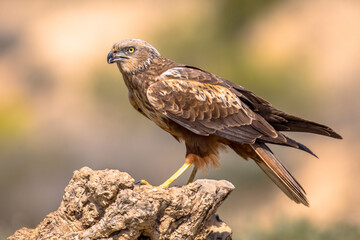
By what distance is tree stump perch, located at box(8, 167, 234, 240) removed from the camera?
528cm

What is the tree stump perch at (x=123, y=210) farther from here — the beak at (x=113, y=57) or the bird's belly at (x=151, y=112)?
the beak at (x=113, y=57)

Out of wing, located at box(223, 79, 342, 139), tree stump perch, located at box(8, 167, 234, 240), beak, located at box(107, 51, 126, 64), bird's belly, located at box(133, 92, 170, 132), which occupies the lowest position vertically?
tree stump perch, located at box(8, 167, 234, 240)

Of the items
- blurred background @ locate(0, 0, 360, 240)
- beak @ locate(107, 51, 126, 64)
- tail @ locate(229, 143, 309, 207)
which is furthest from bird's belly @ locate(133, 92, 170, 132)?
blurred background @ locate(0, 0, 360, 240)

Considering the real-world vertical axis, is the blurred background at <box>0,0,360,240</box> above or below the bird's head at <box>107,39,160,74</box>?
above

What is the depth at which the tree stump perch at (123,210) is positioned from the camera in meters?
5.28

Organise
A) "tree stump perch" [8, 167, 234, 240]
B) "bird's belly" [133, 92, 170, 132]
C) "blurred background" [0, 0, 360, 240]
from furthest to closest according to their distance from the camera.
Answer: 1. "blurred background" [0, 0, 360, 240]
2. "bird's belly" [133, 92, 170, 132]
3. "tree stump perch" [8, 167, 234, 240]

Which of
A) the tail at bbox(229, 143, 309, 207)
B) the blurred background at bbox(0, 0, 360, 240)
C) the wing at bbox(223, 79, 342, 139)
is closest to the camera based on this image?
the tail at bbox(229, 143, 309, 207)

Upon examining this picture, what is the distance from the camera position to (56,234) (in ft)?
18.3

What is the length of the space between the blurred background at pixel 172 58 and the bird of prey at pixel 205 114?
666 centimetres

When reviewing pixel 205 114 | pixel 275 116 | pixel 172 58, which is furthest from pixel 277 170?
pixel 172 58

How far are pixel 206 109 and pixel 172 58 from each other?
46.9 feet

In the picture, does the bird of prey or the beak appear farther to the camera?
the beak

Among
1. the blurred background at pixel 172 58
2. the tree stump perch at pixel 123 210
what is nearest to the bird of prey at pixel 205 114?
the tree stump perch at pixel 123 210

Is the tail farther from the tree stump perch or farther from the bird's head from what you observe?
the bird's head
